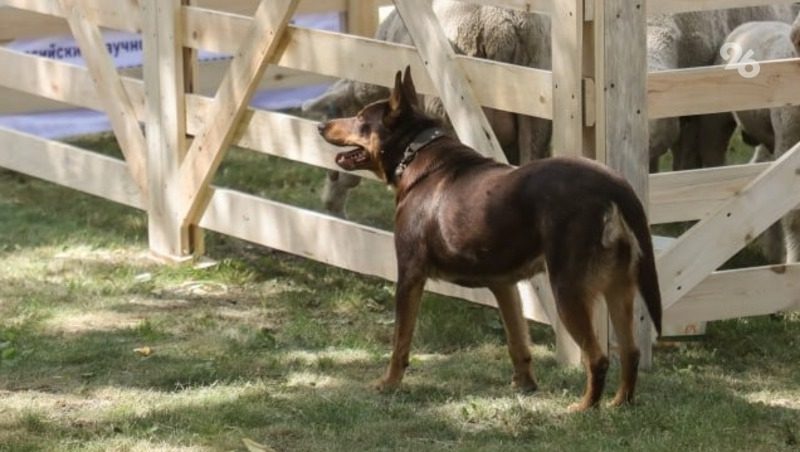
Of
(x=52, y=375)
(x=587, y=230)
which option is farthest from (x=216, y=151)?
(x=587, y=230)

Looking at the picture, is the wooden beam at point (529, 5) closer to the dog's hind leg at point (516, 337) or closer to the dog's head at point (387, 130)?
the dog's head at point (387, 130)

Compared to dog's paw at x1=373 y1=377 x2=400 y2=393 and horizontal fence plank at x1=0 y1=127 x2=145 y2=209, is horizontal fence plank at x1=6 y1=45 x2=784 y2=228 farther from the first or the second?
dog's paw at x1=373 y1=377 x2=400 y2=393

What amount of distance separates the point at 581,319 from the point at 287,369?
1.73m

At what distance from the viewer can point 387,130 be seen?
273 inches

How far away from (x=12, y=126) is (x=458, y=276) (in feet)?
22.2

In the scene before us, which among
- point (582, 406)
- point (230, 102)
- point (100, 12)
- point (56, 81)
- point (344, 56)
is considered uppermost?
point (344, 56)

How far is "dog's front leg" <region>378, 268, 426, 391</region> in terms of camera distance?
671 centimetres

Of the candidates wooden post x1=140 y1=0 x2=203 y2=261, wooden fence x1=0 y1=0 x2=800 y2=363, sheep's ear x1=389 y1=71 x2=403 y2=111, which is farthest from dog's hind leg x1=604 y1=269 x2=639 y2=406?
wooden post x1=140 y1=0 x2=203 y2=261

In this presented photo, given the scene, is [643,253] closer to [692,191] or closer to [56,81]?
[692,191]

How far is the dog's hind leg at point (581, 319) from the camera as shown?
6.10m

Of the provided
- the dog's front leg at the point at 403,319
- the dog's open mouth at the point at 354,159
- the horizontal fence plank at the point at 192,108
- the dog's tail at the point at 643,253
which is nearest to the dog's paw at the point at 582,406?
the dog's tail at the point at 643,253

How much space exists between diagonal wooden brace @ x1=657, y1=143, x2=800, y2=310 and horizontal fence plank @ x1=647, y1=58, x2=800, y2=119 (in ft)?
0.89

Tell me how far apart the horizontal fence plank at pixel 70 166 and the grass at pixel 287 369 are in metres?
0.30
